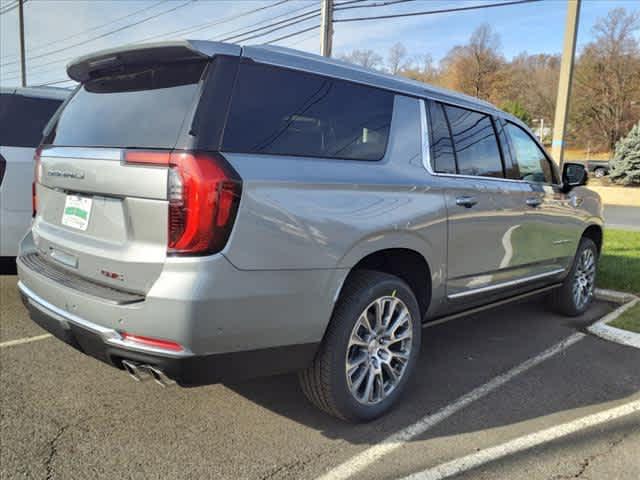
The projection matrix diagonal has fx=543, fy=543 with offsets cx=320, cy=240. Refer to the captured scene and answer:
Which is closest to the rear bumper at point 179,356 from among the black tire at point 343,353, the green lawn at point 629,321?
the black tire at point 343,353

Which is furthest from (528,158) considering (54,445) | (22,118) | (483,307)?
(22,118)

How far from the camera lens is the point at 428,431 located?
3045 millimetres

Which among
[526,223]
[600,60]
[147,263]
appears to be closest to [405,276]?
[526,223]

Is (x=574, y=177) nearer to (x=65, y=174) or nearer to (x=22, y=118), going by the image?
(x=65, y=174)

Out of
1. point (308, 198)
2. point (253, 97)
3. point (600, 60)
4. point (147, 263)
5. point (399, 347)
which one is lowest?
point (399, 347)

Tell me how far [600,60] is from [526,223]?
148ft

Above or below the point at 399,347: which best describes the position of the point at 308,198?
above

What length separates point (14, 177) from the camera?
4.47m

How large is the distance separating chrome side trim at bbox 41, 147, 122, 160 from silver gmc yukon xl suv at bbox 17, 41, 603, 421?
0.01m

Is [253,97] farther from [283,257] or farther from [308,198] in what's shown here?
[283,257]

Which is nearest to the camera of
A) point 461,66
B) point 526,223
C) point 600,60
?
point 526,223

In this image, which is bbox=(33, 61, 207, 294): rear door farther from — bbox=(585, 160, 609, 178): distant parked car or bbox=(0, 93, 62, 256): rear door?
bbox=(585, 160, 609, 178): distant parked car

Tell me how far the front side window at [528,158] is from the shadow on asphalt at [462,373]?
1384mm

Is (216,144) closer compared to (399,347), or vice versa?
(216,144)
